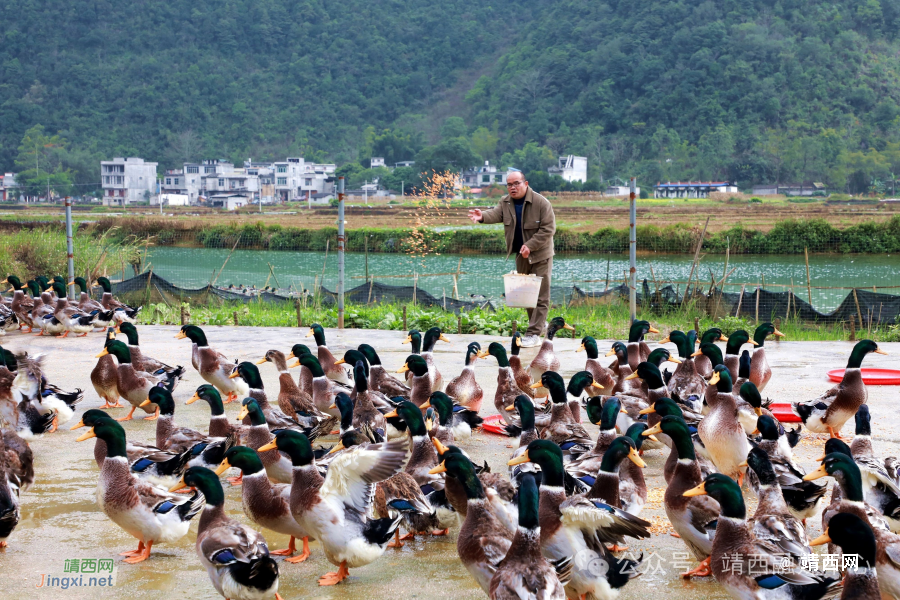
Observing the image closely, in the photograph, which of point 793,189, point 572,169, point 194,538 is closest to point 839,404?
point 194,538

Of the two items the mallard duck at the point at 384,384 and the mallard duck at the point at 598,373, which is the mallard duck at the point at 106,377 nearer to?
the mallard duck at the point at 384,384

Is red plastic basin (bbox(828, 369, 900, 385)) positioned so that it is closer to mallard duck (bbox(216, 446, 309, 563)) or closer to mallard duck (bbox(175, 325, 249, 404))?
mallard duck (bbox(175, 325, 249, 404))

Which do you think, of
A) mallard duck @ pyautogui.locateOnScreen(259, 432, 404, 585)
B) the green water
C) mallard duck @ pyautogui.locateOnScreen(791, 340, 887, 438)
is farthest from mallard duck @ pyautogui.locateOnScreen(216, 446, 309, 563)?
the green water

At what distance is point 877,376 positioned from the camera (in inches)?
335

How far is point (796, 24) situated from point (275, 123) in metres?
63.3

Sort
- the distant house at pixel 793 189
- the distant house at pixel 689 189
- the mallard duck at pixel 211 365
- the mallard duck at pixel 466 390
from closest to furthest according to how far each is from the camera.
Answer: the mallard duck at pixel 466 390 → the mallard duck at pixel 211 365 → the distant house at pixel 689 189 → the distant house at pixel 793 189

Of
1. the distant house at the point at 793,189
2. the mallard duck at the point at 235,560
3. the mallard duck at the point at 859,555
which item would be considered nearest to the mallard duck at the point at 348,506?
the mallard duck at the point at 235,560

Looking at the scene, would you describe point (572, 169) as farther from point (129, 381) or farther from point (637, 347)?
point (129, 381)

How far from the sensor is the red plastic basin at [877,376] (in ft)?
27.5

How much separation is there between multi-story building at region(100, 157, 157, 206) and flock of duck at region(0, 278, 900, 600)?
291ft

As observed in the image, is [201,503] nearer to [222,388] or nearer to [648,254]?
[222,388]

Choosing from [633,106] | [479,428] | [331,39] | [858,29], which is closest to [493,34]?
[331,39]

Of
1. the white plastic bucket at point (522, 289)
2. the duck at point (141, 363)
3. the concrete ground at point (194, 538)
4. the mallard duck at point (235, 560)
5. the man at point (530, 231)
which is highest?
the man at point (530, 231)

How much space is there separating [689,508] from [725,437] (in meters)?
1.21
